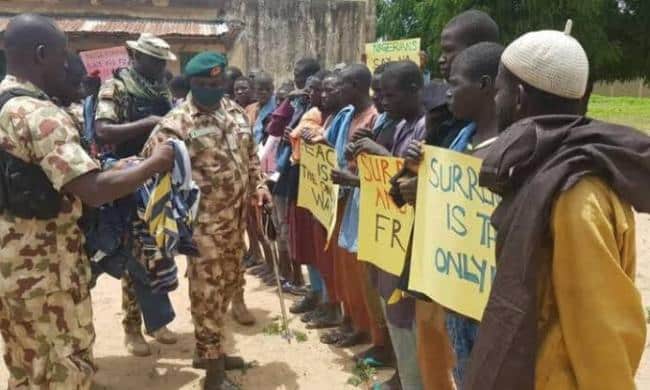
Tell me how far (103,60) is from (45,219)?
4621 millimetres

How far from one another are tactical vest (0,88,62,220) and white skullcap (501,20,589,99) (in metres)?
1.95

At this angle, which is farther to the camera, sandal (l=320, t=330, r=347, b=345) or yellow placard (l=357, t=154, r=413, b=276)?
sandal (l=320, t=330, r=347, b=345)

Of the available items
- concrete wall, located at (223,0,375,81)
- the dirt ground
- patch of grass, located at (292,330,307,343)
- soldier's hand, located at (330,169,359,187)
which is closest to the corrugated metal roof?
concrete wall, located at (223,0,375,81)

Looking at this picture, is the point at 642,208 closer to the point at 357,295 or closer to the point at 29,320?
the point at 29,320

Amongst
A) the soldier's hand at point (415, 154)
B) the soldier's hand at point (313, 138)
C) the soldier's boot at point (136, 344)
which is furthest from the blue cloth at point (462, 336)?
the soldier's boot at point (136, 344)

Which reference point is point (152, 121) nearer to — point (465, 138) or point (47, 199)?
point (47, 199)

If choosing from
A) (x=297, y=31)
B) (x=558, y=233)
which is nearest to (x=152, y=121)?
(x=558, y=233)

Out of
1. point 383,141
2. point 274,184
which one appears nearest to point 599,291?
point 383,141

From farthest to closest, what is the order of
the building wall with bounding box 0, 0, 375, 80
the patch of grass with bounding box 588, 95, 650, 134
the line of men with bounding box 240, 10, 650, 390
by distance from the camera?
the patch of grass with bounding box 588, 95, 650, 134 < the building wall with bounding box 0, 0, 375, 80 < the line of men with bounding box 240, 10, 650, 390

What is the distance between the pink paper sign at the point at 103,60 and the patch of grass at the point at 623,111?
17.4 metres

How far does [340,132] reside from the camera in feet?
14.5

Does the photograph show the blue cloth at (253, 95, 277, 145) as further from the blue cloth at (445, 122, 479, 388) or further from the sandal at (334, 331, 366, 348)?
the blue cloth at (445, 122, 479, 388)

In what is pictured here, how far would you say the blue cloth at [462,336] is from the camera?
2.60 metres

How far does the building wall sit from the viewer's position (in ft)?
44.8
